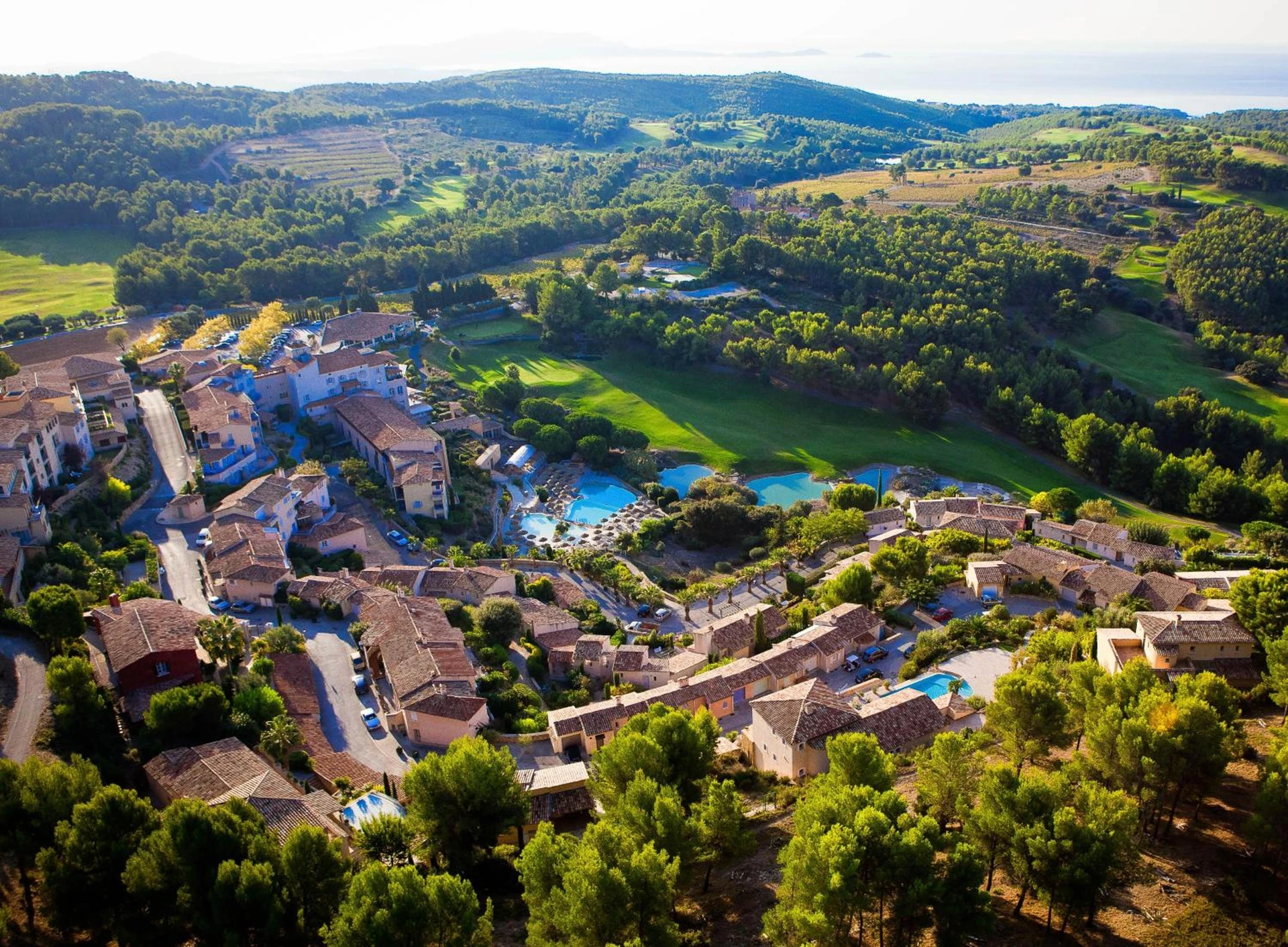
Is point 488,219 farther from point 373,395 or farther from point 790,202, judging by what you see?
point 373,395

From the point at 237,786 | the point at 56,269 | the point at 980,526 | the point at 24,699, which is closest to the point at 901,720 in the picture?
the point at 237,786

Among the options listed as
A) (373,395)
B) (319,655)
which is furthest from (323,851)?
(373,395)

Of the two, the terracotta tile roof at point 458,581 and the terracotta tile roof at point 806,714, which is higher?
the terracotta tile roof at point 806,714

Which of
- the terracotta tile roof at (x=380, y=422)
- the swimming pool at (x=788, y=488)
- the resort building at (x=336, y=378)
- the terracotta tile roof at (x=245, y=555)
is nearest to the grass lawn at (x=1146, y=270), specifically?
the swimming pool at (x=788, y=488)

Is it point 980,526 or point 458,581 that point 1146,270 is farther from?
point 458,581

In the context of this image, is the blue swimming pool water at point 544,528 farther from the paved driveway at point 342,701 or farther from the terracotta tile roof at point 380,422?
the paved driveway at point 342,701

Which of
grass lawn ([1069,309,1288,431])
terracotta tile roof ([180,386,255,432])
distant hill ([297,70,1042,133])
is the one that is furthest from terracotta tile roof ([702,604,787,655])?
distant hill ([297,70,1042,133])
